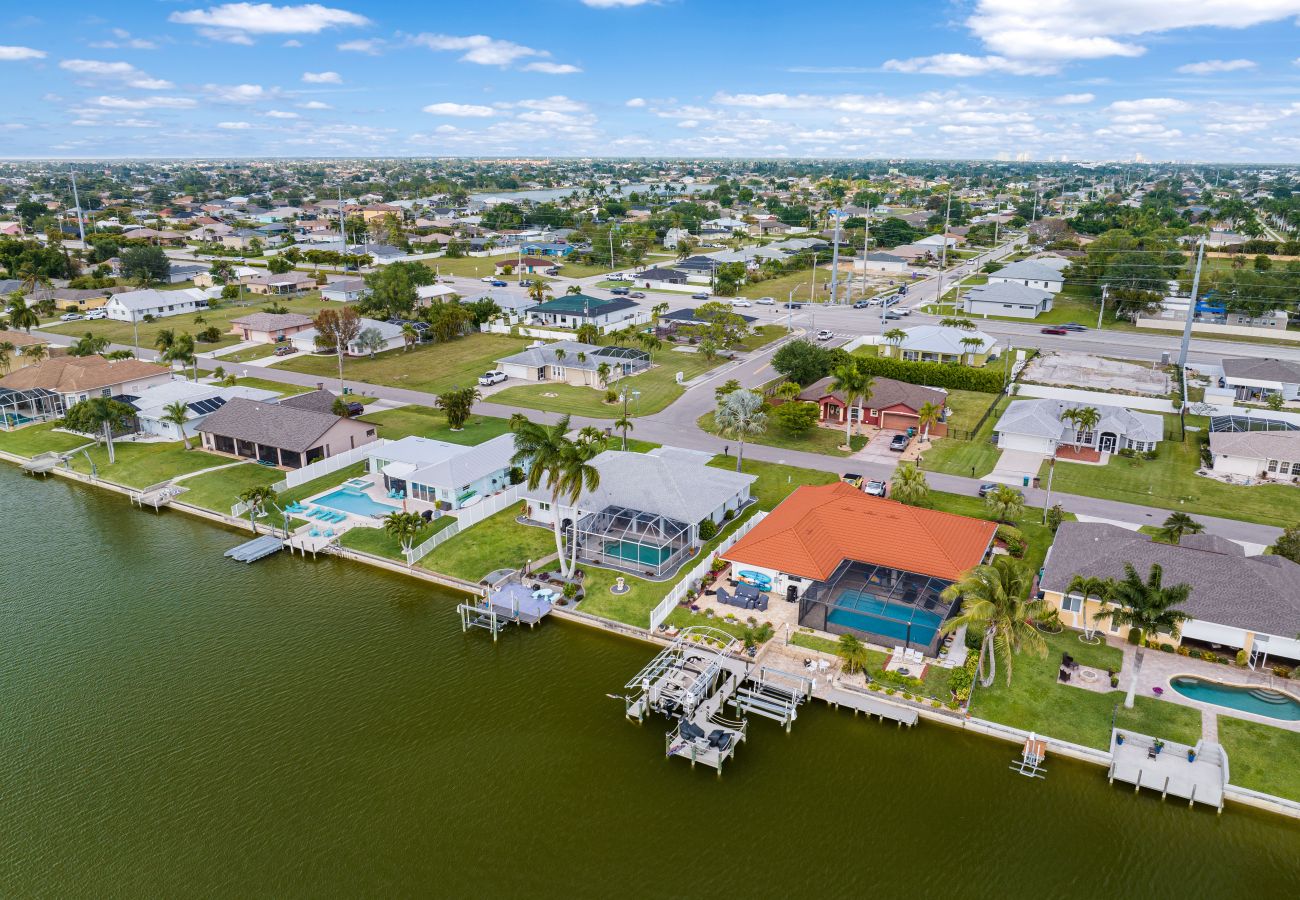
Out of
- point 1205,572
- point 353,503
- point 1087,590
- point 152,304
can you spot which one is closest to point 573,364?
point 353,503

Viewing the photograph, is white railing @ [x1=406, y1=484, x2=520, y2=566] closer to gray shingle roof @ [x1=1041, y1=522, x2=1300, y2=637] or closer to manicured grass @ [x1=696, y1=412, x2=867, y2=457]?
manicured grass @ [x1=696, y1=412, x2=867, y2=457]

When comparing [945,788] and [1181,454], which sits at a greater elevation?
[1181,454]

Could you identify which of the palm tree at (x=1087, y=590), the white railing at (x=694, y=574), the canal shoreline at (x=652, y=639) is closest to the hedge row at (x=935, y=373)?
the white railing at (x=694, y=574)

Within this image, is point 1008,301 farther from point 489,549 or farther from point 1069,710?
point 489,549

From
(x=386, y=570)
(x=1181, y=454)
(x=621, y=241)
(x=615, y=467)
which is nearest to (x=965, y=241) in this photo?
(x=621, y=241)

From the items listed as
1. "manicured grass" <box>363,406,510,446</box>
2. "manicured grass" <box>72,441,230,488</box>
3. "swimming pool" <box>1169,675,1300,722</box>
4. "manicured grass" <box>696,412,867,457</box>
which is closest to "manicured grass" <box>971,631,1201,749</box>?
"swimming pool" <box>1169,675,1300,722</box>

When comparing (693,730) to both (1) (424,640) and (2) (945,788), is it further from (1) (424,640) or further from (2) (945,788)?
(1) (424,640)
